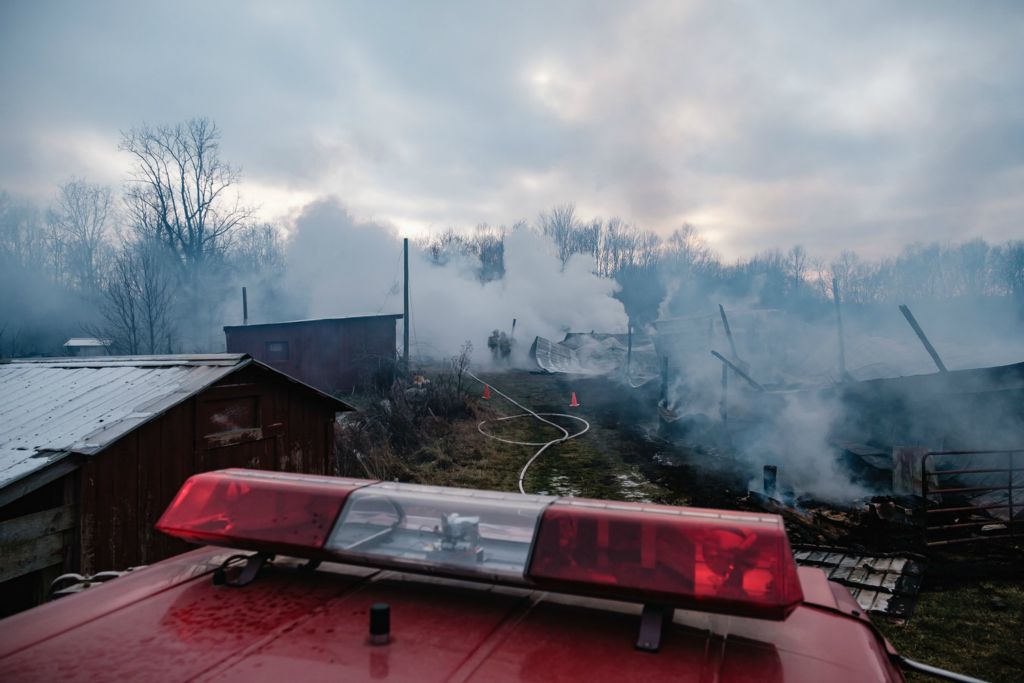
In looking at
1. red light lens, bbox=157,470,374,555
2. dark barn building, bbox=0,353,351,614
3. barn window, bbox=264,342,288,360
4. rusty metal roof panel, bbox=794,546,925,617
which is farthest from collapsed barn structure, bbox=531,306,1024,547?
barn window, bbox=264,342,288,360

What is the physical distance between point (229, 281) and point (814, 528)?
3956cm

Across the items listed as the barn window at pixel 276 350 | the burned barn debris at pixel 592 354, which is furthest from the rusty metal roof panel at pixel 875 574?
the burned barn debris at pixel 592 354

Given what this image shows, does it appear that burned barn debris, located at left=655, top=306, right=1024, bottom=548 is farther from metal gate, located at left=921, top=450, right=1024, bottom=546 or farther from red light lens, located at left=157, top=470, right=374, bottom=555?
red light lens, located at left=157, top=470, right=374, bottom=555

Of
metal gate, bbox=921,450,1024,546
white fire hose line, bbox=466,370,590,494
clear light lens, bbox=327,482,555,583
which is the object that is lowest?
white fire hose line, bbox=466,370,590,494

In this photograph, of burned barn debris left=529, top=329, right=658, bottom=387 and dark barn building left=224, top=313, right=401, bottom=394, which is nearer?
dark barn building left=224, top=313, right=401, bottom=394

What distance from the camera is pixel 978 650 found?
5.29m

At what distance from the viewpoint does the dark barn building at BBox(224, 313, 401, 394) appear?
22875 millimetres

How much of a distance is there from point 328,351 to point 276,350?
2349 millimetres

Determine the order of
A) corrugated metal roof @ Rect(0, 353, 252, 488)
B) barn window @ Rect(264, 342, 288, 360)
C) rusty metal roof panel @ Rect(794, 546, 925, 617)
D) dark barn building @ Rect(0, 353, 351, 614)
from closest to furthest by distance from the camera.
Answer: dark barn building @ Rect(0, 353, 351, 614) → corrugated metal roof @ Rect(0, 353, 252, 488) → rusty metal roof panel @ Rect(794, 546, 925, 617) → barn window @ Rect(264, 342, 288, 360)

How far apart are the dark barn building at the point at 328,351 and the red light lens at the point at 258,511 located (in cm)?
2069

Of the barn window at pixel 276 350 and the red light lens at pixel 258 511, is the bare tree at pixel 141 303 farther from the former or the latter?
the red light lens at pixel 258 511

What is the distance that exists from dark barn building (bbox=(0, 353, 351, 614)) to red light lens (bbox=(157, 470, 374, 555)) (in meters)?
3.81

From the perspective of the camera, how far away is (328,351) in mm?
22891

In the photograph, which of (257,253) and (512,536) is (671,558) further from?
(257,253)
